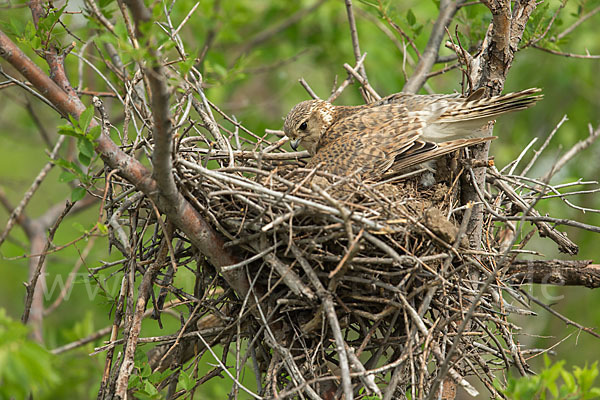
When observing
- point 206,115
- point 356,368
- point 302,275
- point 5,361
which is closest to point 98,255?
point 206,115

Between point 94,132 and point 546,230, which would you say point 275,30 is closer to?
point 546,230

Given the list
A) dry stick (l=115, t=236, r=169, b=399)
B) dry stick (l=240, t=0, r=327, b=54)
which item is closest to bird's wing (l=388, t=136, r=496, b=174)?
dry stick (l=115, t=236, r=169, b=399)

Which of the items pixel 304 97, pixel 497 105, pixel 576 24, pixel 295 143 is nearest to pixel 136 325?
pixel 295 143

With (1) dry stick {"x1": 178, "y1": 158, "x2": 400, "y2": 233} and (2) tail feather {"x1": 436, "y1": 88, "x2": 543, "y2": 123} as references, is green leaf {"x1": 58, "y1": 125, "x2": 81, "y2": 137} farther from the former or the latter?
(2) tail feather {"x1": 436, "y1": 88, "x2": 543, "y2": 123}

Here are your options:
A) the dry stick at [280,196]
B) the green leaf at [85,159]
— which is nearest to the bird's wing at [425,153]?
the dry stick at [280,196]

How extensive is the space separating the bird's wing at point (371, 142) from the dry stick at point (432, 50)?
0.72 meters

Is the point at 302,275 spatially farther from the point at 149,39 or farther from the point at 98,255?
the point at 98,255

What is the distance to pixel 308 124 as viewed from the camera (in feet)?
16.2

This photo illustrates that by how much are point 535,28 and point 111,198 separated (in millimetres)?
3247

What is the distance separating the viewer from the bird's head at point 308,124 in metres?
4.89

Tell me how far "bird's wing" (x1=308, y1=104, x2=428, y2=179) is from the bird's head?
22 centimetres

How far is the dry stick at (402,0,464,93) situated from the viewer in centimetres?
531

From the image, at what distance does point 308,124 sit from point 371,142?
27.1 inches

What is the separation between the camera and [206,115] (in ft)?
14.5
